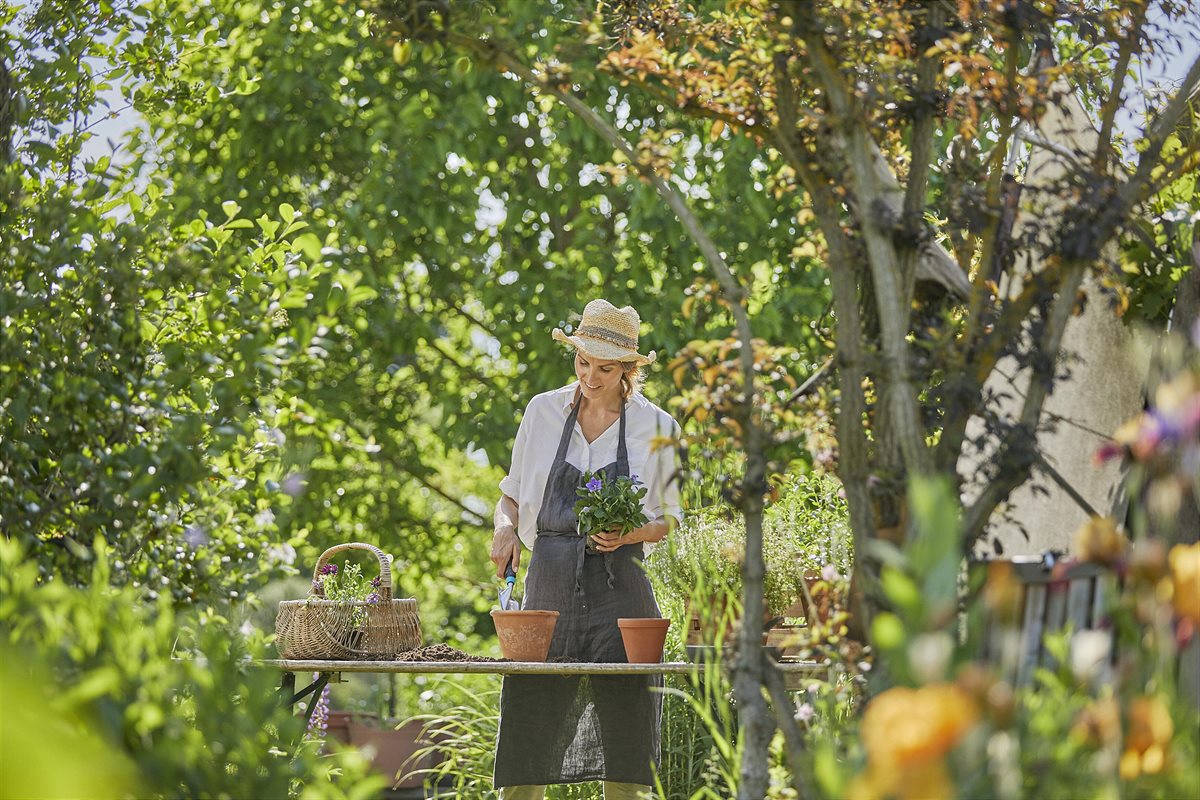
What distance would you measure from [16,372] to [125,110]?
95 cm

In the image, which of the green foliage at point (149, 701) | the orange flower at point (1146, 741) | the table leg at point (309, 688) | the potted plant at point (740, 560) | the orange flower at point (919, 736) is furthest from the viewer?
the potted plant at point (740, 560)

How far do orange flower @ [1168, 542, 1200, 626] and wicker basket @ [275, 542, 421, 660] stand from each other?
7.48 feet

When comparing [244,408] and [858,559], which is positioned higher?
[244,408]

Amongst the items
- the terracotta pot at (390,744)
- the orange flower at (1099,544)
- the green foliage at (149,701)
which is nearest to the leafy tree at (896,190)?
the orange flower at (1099,544)

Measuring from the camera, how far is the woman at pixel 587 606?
359 cm

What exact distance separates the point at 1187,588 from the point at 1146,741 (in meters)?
0.16

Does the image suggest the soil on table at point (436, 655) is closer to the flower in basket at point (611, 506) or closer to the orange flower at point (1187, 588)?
the flower in basket at point (611, 506)

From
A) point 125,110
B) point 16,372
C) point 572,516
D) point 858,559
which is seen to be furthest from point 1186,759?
point 125,110

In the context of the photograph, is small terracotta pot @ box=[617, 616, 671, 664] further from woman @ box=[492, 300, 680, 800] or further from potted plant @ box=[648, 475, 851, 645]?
woman @ box=[492, 300, 680, 800]

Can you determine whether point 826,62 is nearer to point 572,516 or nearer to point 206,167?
point 572,516

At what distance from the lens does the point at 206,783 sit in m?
1.45

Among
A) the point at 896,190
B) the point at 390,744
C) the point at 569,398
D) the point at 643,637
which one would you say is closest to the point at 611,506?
→ the point at 643,637

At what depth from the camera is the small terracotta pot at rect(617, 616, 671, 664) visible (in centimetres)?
322

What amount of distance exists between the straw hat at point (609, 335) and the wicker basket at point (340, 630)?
90 cm
